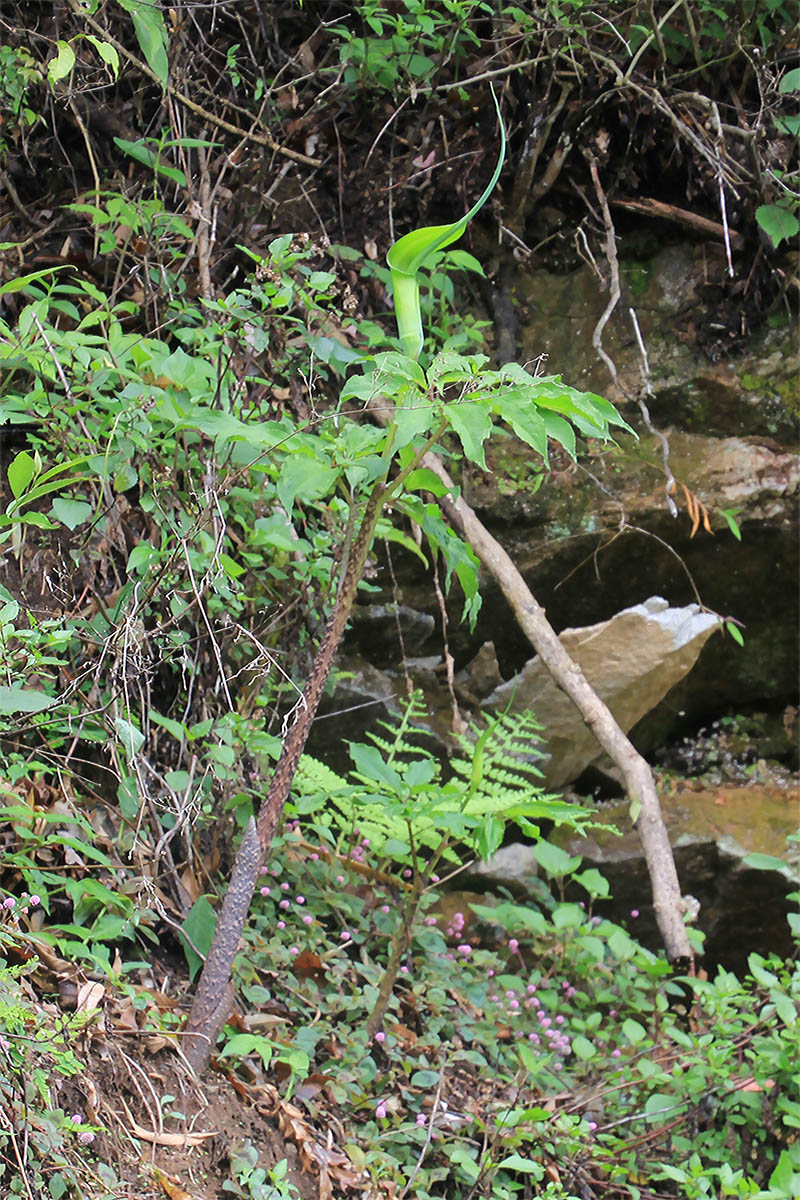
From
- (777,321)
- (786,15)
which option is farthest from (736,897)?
(786,15)

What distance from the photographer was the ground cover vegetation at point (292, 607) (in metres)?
1.64

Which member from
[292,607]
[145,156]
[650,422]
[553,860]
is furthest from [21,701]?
[650,422]

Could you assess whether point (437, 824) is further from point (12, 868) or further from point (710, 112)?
point (710, 112)

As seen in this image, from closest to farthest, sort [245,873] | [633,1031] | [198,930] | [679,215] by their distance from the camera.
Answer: [245,873], [198,930], [633,1031], [679,215]

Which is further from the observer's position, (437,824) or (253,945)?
(253,945)

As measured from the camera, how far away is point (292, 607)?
239 centimetres

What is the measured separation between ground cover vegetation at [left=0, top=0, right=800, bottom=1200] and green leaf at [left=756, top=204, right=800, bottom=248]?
1cm

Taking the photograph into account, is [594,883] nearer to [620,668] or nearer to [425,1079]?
[425,1079]

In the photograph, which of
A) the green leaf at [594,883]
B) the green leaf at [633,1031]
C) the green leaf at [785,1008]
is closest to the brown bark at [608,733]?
the green leaf at [594,883]

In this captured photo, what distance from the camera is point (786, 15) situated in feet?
11.5

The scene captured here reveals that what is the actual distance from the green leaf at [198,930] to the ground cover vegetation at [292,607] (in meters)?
0.01

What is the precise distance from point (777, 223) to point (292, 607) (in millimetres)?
2252

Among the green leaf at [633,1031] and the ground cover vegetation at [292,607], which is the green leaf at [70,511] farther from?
the green leaf at [633,1031]

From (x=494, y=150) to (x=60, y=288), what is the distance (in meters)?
1.98
